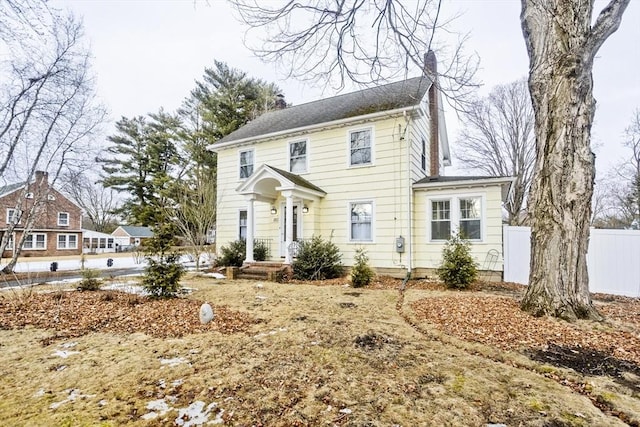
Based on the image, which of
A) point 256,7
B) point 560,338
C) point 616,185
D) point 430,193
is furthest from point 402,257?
point 616,185

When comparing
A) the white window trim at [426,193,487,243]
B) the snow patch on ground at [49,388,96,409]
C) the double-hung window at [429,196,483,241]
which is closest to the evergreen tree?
the white window trim at [426,193,487,243]

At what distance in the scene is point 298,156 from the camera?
12.2m

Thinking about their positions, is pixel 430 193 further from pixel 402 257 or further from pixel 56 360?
pixel 56 360

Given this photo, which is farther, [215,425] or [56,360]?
[56,360]

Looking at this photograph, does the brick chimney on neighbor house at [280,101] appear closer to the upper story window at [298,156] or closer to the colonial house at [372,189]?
the colonial house at [372,189]

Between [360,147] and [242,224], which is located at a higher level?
[360,147]

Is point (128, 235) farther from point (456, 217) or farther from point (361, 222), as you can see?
point (456, 217)

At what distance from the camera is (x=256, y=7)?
532cm

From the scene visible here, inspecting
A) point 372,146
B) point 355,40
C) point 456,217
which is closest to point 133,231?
point 372,146

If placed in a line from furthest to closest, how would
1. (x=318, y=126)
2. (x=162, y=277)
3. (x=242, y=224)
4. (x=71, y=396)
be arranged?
(x=242, y=224) → (x=318, y=126) → (x=162, y=277) → (x=71, y=396)

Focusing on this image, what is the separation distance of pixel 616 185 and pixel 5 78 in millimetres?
38891

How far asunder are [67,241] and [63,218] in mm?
2187

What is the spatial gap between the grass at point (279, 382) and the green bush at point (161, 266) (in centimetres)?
213

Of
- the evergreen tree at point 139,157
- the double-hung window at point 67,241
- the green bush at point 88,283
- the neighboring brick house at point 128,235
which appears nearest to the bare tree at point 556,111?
the green bush at point 88,283
